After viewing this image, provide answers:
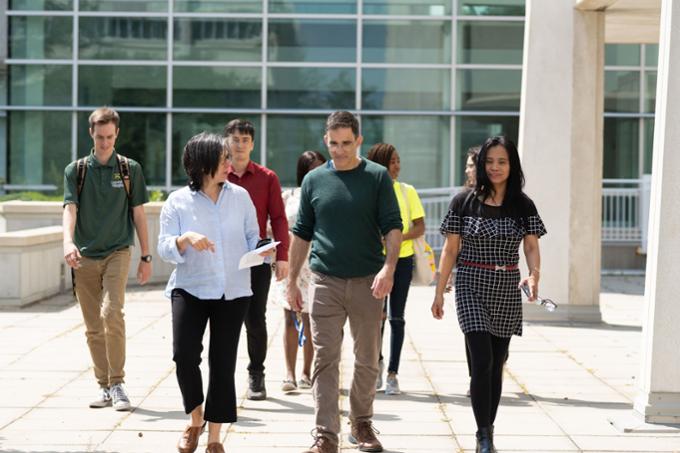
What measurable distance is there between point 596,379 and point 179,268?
14.9 feet

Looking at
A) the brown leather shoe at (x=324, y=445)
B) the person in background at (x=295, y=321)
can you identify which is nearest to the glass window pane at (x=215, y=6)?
the person in background at (x=295, y=321)

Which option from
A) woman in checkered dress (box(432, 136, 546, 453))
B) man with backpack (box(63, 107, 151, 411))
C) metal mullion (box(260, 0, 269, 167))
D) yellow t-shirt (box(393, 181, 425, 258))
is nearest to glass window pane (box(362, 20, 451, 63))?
metal mullion (box(260, 0, 269, 167))

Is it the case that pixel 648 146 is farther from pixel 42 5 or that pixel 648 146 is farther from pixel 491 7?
pixel 42 5

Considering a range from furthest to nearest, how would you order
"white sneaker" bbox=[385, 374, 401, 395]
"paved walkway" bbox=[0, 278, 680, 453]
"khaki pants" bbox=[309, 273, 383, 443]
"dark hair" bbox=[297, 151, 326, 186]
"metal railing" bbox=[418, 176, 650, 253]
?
1. "metal railing" bbox=[418, 176, 650, 253]
2. "dark hair" bbox=[297, 151, 326, 186]
3. "white sneaker" bbox=[385, 374, 401, 395]
4. "paved walkway" bbox=[0, 278, 680, 453]
5. "khaki pants" bbox=[309, 273, 383, 443]

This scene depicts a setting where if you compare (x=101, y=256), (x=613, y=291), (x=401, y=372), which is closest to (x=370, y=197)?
(x=101, y=256)

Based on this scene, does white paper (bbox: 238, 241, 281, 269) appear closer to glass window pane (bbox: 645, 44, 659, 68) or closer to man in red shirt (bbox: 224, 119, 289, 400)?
man in red shirt (bbox: 224, 119, 289, 400)

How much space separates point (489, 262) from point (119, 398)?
9.38 ft

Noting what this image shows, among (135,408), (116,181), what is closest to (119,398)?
(135,408)

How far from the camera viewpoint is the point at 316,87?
24.4m

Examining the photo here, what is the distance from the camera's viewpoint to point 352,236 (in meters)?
7.02

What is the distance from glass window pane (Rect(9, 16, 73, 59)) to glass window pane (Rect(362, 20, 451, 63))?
5853 millimetres

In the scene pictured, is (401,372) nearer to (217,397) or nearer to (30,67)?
(217,397)

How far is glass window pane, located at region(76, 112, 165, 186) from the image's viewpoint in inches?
960

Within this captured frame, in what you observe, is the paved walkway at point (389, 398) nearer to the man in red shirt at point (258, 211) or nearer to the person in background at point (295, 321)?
the person in background at point (295, 321)
